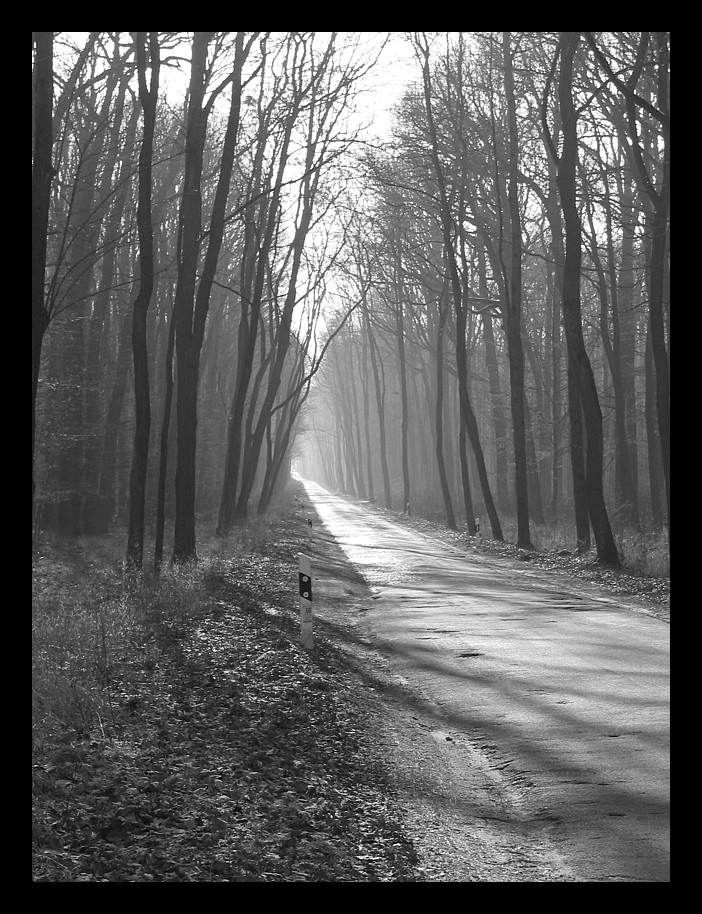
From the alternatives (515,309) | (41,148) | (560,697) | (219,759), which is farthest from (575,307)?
(219,759)

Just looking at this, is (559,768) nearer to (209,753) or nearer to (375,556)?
(209,753)

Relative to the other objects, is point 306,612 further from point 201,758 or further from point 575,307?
point 575,307

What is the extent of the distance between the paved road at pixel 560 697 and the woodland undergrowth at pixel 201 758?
0.93m

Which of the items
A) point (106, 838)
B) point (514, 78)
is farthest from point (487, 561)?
point (106, 838)

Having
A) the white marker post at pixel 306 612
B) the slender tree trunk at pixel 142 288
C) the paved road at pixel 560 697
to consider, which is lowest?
the paved road at pixel 560 697

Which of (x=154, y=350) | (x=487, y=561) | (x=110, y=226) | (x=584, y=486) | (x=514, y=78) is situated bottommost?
(x=487, y=561)

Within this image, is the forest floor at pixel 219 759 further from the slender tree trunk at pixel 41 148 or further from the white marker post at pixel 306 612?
the slender tree trunk at pixel 41 148

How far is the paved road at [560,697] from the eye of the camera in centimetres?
521

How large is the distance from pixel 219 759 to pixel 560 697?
11.0 ft

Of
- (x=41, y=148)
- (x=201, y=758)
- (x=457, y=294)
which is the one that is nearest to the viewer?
(x=201, y=758)

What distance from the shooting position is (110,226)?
86.9 feet

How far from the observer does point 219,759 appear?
241 inches

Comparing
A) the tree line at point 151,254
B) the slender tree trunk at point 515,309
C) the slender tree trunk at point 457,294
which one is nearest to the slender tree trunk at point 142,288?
the tree line at point 151,254
